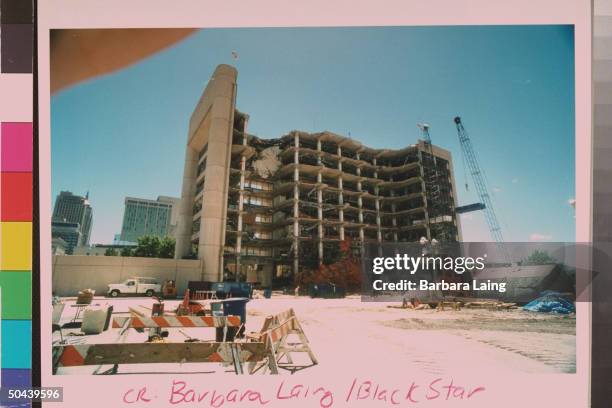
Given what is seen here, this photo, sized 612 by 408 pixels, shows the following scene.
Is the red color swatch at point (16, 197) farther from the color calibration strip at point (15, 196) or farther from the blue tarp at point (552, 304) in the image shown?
the blue tarp at point (552, 304)

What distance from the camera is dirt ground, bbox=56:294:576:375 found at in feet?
11.1

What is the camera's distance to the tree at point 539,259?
11.4ft

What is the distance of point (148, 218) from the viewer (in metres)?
5.88

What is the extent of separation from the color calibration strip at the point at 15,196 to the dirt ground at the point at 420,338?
517 mm

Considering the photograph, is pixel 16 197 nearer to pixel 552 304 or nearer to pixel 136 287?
pixel 136 287

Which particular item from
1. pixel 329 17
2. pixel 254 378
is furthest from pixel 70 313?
pixel 329 17

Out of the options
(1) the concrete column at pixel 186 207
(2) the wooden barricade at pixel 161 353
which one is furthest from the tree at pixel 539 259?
(1) the concrete column at pixel 186 207

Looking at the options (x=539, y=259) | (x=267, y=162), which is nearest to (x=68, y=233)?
(x=267, y=162)

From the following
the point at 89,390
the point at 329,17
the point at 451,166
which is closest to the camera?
the point at 89,390

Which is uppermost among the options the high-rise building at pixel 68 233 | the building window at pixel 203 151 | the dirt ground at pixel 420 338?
the building window at pixel 203 151

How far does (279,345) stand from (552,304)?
10.1 feet

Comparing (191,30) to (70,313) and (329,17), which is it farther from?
(70,313)

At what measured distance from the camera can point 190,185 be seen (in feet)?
19.0

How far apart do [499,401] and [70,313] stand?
16.6 ft
